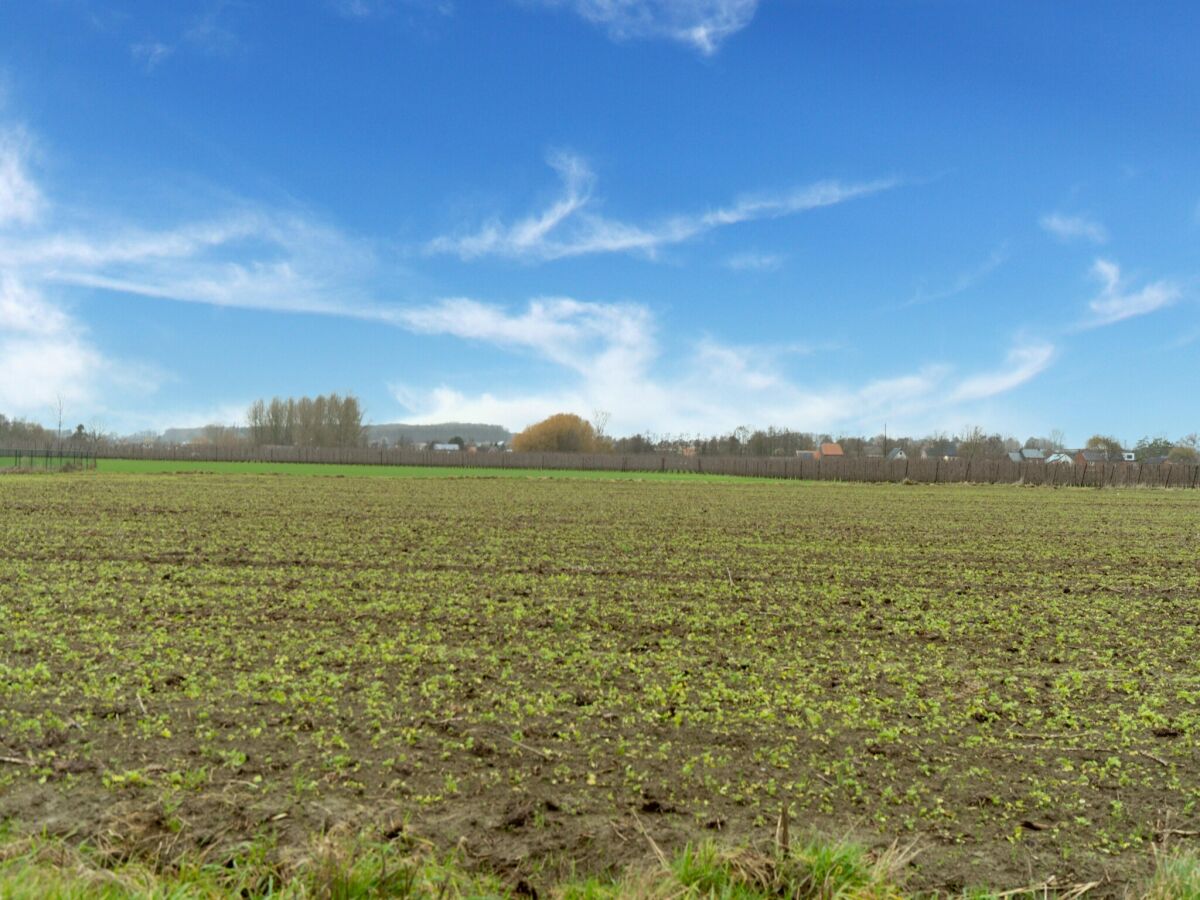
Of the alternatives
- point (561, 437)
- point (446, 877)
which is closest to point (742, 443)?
point (561, 437)

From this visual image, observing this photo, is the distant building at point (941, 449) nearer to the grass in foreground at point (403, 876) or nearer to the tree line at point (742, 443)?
the tree line at point (742, 443)

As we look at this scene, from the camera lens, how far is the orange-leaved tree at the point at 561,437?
108750mm

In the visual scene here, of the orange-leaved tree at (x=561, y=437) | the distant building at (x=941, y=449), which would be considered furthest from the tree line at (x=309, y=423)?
the distant building at (x=941, y=449)

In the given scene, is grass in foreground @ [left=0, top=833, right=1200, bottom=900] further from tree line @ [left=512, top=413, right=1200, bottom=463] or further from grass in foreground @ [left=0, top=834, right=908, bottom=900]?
tree line @ [left=512, top=413, right=1200, bottom=463]

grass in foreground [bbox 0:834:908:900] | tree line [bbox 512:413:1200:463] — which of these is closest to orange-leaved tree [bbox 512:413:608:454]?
tree line [bbox 512:413:1200:463]

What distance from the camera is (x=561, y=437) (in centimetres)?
10906

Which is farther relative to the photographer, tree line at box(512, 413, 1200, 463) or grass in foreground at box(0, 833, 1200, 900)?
tree line at box(512, 413, 1200, 463)

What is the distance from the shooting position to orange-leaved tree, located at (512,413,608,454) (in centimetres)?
10875

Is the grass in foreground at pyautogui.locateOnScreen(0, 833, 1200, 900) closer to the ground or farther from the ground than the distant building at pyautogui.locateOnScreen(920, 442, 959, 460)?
closer to the ground

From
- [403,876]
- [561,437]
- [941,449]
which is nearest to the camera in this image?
[403,876]

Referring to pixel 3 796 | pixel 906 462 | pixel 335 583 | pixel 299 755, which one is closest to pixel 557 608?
pixel 335 583

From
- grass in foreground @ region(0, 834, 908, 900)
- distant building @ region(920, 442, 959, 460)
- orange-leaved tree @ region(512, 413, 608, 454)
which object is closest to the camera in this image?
grass in foreground @ region(0, 834, 908, 900)

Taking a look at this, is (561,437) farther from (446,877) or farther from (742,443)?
(446,877)

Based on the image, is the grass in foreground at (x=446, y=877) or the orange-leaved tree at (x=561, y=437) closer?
the grass in foreground at (x=446, y=877)
